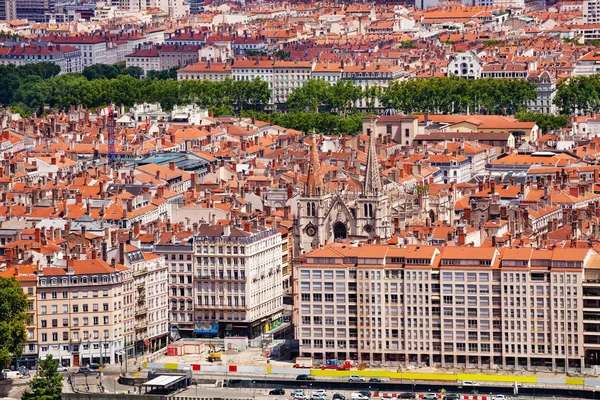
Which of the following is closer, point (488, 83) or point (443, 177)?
point (443, 177)

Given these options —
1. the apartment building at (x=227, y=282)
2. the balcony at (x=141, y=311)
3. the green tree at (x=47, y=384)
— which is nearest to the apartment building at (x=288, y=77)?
the apartment building at (x=227, y=282)

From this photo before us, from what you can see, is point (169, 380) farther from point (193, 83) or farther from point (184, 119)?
point (193, 83)

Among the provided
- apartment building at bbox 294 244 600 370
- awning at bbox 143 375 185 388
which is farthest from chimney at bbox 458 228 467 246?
awning at bbox 143 375 185 388

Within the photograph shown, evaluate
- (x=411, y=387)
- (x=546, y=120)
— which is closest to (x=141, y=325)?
(x=411, y=387)

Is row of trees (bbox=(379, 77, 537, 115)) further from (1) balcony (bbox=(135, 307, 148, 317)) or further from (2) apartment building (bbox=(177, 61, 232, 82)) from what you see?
(1) balcony (bbox=(135, 307, 148, 317))

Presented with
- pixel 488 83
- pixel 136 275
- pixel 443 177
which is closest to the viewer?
pixel 136 275

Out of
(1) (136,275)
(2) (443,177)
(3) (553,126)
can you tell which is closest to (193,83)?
(3) (553,126)
